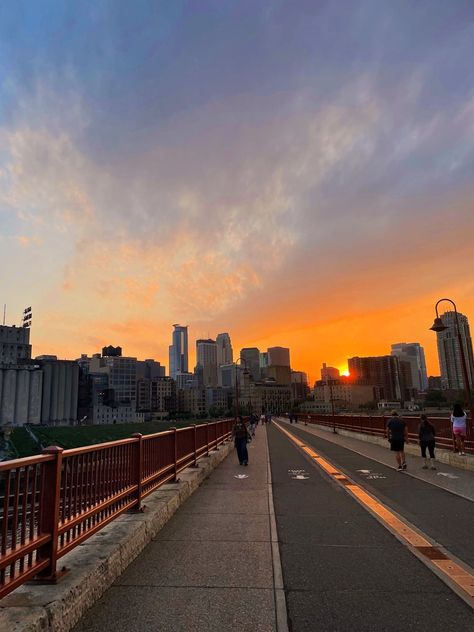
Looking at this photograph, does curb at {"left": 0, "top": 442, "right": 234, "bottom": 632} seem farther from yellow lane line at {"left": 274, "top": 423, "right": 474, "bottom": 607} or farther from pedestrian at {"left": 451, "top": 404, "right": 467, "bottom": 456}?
pedestrian at {"left": 451, "top": 404, "right": 467, "bottom": 456}

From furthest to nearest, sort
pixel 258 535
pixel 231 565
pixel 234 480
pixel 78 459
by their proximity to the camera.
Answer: pixel 234 480 → pixel 258 535 → pixel 231 565 → pixel 78 459

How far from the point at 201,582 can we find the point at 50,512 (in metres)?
1.77

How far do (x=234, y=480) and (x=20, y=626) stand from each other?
32.0 ft

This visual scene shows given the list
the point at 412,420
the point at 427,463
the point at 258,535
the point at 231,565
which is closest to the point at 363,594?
the point at 231,565

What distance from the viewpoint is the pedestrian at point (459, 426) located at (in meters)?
14.8

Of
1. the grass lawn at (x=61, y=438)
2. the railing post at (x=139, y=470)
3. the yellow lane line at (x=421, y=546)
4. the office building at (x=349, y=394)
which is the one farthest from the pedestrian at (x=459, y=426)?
the office building at (x=349, y=394)

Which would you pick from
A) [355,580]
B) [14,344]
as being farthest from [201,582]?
[14,344]

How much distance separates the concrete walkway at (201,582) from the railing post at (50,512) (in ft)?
1.71

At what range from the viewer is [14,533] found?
11.8 feet

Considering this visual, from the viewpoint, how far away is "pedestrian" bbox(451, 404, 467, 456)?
14.8m

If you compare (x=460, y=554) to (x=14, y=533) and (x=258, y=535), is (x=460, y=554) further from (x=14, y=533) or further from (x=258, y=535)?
(x=14, y=533)

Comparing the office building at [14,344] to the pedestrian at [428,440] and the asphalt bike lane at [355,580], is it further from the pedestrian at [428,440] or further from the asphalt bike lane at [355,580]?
the asphalt bike lane at [355,580]

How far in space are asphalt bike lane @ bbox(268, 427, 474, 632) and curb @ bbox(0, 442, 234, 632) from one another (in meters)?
1.79

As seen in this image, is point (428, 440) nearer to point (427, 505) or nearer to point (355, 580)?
point (427, 505)
